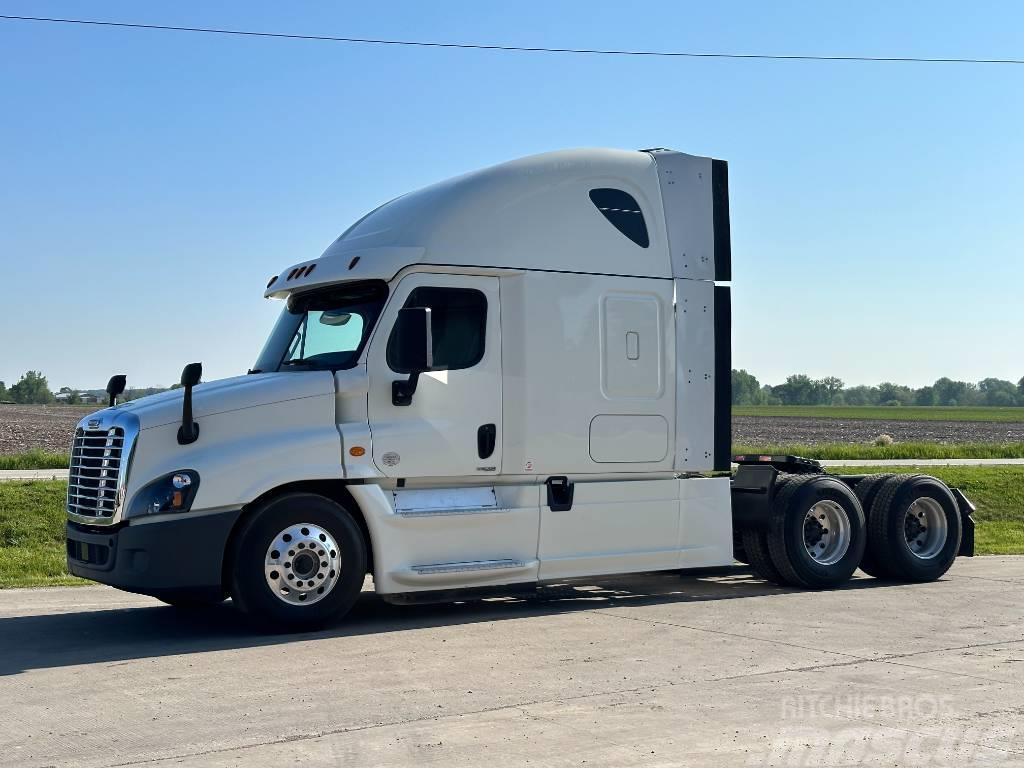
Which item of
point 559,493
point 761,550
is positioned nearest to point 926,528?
point 761,550

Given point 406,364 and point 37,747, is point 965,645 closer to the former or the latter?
point 406,364

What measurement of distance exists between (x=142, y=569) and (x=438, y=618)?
258cm

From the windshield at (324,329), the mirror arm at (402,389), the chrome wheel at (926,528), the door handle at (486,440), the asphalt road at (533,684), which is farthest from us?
the chrome wheel at (926,528)

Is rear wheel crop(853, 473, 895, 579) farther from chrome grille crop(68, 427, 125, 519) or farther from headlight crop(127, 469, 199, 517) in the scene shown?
chrome grille crop(68, 427, 125, 519)

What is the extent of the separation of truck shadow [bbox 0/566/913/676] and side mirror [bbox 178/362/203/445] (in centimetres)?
154

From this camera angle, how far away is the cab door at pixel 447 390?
10.4 meters

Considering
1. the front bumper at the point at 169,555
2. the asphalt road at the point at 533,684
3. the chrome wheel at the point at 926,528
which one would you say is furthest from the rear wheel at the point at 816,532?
the front bumper at the point at 169,555

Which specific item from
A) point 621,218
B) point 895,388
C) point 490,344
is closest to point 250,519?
point 490,344

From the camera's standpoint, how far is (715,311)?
12.1 metres

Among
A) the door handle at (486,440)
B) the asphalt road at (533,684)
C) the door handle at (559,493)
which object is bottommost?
the asphalt road at (533,684)

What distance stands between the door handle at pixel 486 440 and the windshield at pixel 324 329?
1246 millimetres

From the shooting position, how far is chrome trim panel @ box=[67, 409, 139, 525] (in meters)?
9.61

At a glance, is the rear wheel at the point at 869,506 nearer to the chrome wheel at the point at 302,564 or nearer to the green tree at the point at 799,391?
the chrome wheel at the point at 302,564

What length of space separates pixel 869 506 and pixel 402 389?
5536 mm
